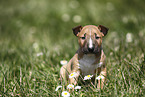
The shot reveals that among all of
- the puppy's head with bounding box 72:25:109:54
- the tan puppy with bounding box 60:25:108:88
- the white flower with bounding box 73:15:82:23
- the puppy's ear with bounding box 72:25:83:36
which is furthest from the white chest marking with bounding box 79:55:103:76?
the white flower with bounding box 73:15:82:23

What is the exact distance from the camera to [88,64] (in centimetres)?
281

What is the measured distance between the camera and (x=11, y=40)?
5848 millimetres

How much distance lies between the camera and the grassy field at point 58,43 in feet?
9.39

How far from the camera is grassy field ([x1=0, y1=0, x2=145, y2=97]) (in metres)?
2.86

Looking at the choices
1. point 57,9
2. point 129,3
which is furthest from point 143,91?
point 129,3

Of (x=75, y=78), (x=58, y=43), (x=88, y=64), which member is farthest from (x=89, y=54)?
(x=58, y=43)

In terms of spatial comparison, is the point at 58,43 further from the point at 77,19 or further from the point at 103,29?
the point at 103,29

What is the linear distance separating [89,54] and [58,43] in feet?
10.2

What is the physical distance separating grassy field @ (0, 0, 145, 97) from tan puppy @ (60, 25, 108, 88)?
22 centimetres

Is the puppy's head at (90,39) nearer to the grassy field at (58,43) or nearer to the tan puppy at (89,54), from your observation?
the tan puppy at (89,54)

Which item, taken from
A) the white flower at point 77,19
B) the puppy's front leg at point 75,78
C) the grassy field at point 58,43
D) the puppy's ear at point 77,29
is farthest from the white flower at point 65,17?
the puppy's front leg at point 75,78

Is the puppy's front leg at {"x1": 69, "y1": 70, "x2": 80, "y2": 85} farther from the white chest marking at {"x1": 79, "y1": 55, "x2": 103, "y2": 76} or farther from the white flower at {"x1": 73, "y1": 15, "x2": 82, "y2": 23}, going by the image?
the white flower at {"x1": 73, "y1": 15, "x2": 82, "y2": 23}

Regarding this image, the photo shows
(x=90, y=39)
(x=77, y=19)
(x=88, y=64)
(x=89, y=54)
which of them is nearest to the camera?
(x=90, y=39)

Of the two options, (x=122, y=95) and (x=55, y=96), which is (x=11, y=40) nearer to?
(x=55, y=96)
